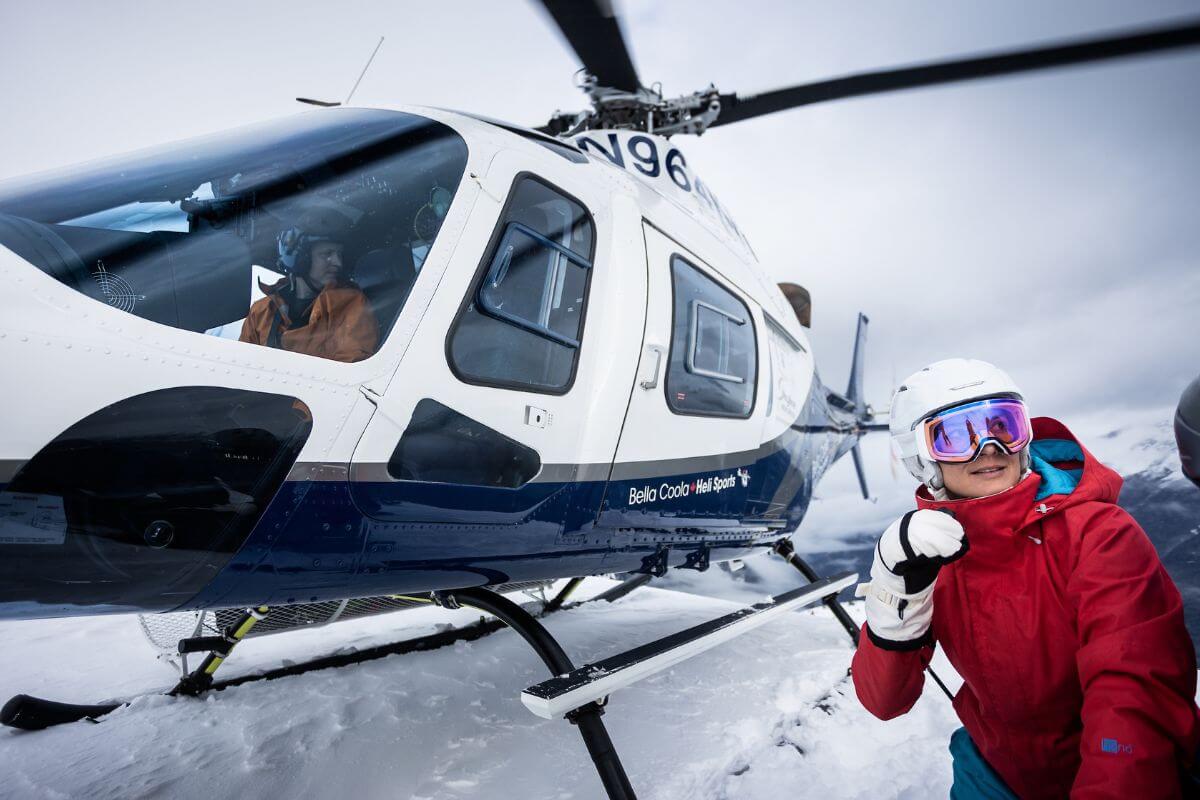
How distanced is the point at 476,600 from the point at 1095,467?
215 cm

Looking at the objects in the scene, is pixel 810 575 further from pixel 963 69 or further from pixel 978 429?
pixel 963 69

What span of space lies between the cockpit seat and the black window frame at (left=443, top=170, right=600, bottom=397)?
0.55 ft

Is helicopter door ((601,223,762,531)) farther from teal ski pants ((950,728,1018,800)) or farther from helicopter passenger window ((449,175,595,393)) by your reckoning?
teal ski pants ((950,728,1018,800))

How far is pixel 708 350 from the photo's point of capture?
3.01 metres

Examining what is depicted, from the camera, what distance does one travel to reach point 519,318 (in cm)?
204

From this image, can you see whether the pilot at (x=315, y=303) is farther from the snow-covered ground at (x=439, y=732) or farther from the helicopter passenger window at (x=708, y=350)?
the snow-covered ground at (x=439, y=732)

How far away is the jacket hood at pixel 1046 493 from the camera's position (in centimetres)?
133

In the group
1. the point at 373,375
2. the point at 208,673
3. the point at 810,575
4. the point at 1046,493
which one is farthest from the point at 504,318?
the point at 810,575

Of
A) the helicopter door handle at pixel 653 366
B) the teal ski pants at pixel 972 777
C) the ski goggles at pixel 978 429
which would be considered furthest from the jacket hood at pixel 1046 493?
the helicopter door handle at pixel 653 366

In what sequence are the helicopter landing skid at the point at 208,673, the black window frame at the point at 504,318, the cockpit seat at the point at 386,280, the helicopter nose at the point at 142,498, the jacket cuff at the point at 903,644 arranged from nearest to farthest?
the helicopter nose at the point at 142,498
the jacket cuff at the point at 903,644
the cockpit seat at the point at 386,280
the black window frame at the point at 504,318
the helicopter landing skid at the point at 208,673

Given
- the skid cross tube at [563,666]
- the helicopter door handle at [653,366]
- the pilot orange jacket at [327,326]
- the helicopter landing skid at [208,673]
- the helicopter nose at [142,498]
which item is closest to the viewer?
the helicopter nose at [142,498]

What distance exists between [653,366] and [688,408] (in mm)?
402

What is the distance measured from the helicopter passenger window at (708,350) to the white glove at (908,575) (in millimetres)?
1338

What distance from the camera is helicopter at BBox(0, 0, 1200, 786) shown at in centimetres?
124
